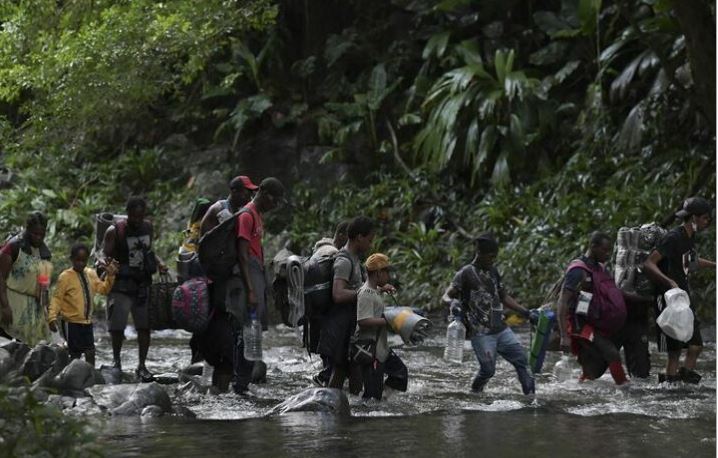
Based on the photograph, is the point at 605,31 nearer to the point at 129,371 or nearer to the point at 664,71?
the point at 664,71

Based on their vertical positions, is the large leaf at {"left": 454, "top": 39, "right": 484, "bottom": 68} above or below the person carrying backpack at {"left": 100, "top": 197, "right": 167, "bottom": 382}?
above

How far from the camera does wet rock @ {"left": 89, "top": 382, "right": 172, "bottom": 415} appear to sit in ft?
32.4

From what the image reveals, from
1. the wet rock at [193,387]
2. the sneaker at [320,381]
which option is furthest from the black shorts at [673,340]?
the wet rock at [193,387]

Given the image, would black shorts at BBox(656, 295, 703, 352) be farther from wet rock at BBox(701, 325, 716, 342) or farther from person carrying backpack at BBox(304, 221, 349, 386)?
wet rock at BBox(701, 325, 716, 342)

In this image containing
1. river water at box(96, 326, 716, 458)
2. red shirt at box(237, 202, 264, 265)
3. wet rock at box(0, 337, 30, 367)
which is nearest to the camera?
river water at box(96, 326, 716, 458)

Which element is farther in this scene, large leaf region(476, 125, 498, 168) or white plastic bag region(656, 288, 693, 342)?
large leaf region(476, 125, 498, 168)

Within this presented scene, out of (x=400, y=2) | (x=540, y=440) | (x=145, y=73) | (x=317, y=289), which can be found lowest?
(x=540, y=440)

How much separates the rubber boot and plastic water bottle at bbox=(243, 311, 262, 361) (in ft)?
10.1

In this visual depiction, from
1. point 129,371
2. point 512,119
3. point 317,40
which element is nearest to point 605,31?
point 512,119

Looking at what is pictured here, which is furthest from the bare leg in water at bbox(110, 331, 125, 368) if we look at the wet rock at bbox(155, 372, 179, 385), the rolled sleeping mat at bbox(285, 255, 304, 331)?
the rolled sleeping mat at bbox(285, 255, 304, 331)

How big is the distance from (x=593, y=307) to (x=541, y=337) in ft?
1.86

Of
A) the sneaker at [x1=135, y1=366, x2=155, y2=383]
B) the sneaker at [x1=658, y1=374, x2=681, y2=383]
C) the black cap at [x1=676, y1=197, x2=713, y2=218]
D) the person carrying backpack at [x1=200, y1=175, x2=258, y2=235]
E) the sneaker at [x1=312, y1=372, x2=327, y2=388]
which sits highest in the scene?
the person carrying backpack at [x1=200, y1=175, x2=258, y2=235]

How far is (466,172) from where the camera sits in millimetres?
23344

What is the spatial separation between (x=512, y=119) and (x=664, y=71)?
118 inches
